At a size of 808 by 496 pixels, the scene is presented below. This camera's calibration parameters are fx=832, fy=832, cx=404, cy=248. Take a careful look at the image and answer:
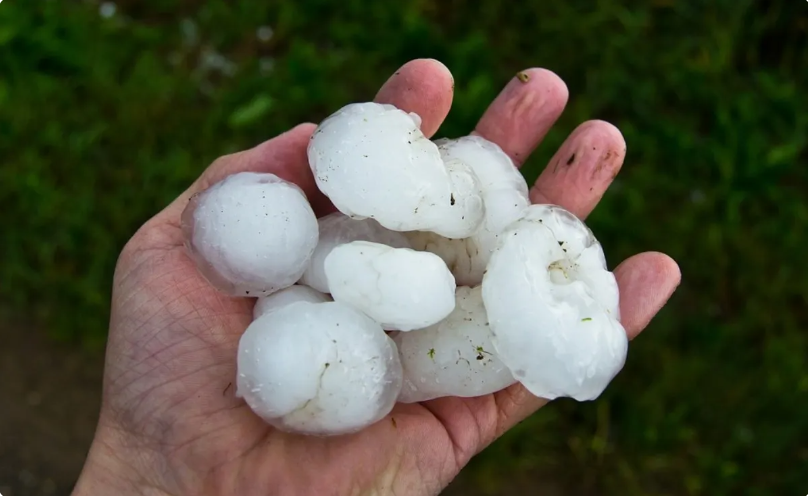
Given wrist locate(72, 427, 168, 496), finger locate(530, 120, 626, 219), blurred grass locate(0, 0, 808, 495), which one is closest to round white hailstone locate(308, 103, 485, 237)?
finger locate(530, 120, 626, 219)

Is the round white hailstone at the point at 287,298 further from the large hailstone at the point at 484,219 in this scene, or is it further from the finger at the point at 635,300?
the finger at the point at 635,300

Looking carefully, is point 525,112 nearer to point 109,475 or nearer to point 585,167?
point 585,167

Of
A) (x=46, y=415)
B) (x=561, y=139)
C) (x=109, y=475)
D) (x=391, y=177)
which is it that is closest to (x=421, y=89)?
(x=391, y=177)

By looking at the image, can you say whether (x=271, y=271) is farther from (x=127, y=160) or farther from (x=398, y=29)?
(x=398, y=29)

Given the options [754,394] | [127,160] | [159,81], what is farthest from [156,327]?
[754,394]

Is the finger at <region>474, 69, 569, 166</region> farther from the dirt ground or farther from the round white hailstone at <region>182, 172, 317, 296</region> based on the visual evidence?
the dirt ground

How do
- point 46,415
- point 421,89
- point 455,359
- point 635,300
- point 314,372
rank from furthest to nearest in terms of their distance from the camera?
point 46,415 → point 421,89 → point 635,300 → point 455,359 → point 314,372
